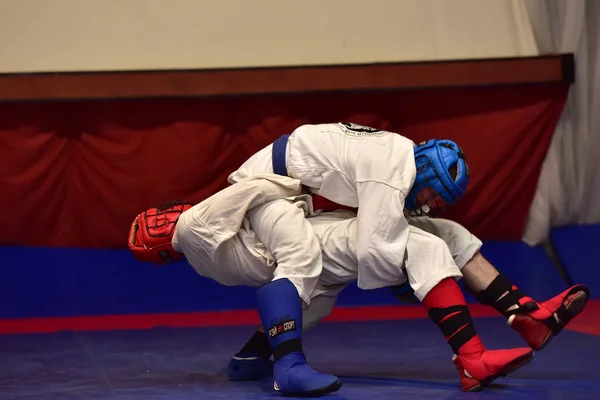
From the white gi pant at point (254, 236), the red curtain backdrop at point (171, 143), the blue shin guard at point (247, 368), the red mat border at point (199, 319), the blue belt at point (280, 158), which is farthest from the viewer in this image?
the red curtain backdrop at point (171, 143)

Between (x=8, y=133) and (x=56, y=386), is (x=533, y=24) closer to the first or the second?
(x=8, y=133)

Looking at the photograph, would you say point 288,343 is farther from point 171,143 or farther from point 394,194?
point 171,143

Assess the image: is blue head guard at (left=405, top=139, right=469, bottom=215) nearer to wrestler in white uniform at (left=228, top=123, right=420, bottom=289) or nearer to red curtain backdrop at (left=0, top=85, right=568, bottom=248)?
wrestler in white uniform at (left=228, top=123, right=420, bottom=289)

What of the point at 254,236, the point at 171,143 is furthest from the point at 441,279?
the point at 171,143

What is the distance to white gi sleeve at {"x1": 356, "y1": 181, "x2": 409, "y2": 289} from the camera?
9.48ft

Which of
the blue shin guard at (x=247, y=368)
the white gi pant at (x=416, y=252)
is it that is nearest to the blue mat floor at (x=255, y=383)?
the blue shin guard at (x=247, y=368)

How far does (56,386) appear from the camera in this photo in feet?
9.97

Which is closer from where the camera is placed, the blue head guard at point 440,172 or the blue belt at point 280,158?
the blue head guard at point 440,172

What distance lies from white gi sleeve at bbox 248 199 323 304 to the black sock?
15.4 inches

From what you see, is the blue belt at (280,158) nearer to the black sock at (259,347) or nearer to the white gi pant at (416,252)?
the white gi pant at (416,252)

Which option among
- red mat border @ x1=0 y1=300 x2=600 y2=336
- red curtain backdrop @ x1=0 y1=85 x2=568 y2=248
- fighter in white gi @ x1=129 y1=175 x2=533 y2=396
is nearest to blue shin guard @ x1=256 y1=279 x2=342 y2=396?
fighter in white gi @ x1=129 y1=175 x2=533 y2=396

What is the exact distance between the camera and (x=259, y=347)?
3287 millimetres

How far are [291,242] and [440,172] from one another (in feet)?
1.77

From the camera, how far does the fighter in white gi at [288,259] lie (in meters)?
2.78
